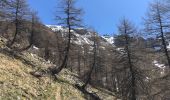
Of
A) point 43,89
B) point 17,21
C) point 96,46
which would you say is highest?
point 17,21

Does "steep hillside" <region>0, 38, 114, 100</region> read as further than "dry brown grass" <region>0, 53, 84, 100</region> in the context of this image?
Yes

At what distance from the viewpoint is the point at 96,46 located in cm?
5688

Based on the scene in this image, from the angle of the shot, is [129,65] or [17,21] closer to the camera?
[129,65]

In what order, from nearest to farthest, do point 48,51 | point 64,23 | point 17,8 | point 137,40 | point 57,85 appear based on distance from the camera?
point 57,85, point 137,40, point 64,23, point 17,8, point 48,51

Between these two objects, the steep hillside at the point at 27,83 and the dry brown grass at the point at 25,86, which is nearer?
the dry brown grass at the point at 25,86

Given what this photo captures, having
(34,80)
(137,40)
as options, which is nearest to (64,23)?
(137,40)

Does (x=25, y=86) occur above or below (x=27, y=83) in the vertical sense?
below

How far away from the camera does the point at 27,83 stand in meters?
35.1

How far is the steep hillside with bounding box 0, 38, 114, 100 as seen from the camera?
3105 centimetres

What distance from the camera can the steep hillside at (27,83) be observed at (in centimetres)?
3105

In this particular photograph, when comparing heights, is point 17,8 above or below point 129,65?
above

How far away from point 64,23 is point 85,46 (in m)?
30.4

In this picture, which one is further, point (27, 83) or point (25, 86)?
point (27, 83)

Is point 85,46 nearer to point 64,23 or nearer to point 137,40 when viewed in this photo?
point 64,23
